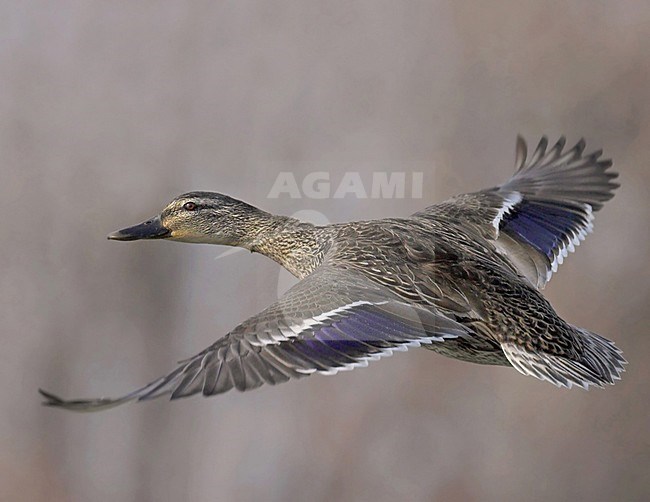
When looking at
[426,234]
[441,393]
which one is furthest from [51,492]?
[426,234]

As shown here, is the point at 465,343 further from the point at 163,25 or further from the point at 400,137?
the point at 163,25

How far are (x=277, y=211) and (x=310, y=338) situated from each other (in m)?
0.18

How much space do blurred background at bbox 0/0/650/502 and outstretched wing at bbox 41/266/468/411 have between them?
0.34ft

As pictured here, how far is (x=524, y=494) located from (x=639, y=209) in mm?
460

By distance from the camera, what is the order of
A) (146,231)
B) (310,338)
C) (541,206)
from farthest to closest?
(541,206) → (146,231) → (310,338)

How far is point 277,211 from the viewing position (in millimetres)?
916

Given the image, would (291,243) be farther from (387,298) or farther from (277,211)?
(387,298)

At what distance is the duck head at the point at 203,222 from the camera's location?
34.9 inches

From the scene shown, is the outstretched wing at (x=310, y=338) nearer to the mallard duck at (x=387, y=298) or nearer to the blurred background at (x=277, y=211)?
the mallard duck at (x=387, y=298)

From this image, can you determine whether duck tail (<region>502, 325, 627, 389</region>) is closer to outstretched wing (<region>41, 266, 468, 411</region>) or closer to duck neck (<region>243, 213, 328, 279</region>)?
outstretched wing (<region>41, 266, 468, 411</region>)

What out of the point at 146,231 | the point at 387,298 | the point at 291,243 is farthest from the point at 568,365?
the point at 146,231

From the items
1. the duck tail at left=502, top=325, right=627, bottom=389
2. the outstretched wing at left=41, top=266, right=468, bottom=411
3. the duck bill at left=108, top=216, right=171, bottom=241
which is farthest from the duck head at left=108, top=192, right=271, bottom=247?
the duck tail at left=502, top=325, right=627, bottom=389

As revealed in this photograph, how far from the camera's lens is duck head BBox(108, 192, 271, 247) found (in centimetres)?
89

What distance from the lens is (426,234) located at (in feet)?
3.12
